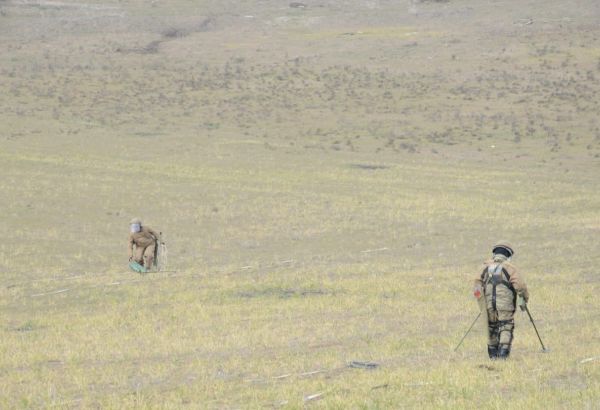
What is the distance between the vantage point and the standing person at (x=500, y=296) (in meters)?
14.4

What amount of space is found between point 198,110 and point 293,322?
159ft

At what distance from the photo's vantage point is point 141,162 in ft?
168

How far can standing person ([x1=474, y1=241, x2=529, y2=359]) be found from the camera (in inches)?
565

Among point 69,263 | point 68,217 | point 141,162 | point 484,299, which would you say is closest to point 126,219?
point 68,217

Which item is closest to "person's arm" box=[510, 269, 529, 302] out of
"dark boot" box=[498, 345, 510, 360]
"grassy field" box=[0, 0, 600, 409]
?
"dark boot" box=[498, 345, 510, 360]

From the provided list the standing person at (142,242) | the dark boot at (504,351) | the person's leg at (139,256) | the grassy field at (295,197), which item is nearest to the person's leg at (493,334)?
the dark boot at (504,351)

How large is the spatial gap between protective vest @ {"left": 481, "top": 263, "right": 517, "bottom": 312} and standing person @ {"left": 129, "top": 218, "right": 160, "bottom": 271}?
43.8 feet

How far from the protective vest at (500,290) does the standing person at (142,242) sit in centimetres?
1336

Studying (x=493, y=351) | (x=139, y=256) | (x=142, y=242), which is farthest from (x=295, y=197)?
(x=493, y=351)

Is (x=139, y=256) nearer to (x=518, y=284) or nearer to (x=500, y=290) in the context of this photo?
(x=500, y=290)

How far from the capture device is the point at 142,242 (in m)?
27.0

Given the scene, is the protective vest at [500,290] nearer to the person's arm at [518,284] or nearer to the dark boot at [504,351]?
the person's arm at [518,284]

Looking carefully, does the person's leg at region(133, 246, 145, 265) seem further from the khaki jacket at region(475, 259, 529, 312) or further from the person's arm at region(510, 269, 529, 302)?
the person's arm at region(510, 269, 529, 302)

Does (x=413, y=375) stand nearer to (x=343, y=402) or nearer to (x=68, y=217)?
(x=343, y=402)
